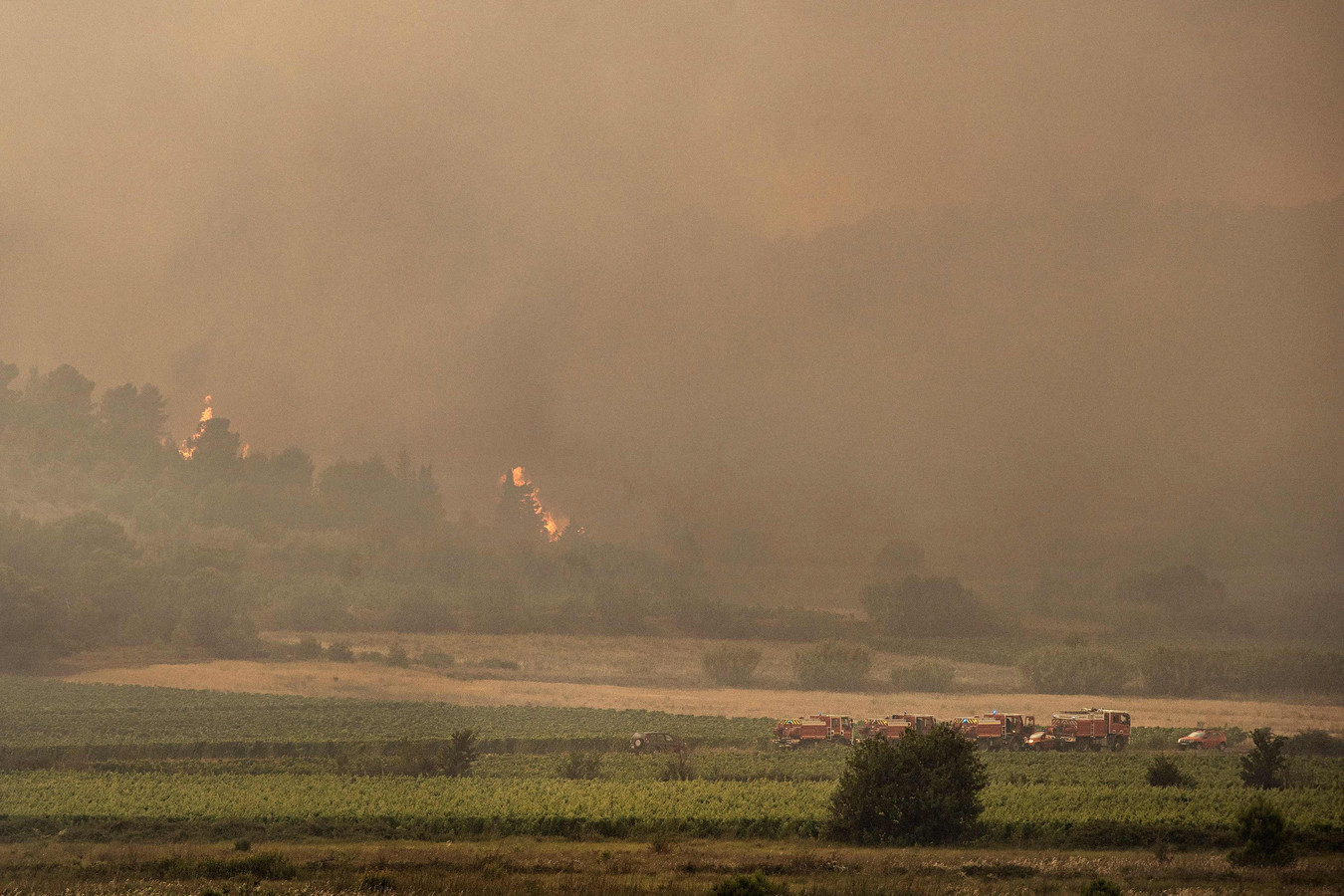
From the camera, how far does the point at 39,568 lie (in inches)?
5571

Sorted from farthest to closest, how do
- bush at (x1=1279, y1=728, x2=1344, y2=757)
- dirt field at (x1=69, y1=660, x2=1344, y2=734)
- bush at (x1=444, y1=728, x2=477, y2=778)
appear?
dirt field at (x1=69, y1=660, x2=1344, y2=734) → bush at (x1=1279, y1=728, x2=1344, y2=757) → bush at (x1=444, y1=728, x2=477, y2=778)

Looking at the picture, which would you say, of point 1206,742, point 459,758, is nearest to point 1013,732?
point 1206,742

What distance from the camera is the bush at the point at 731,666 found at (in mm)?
135125

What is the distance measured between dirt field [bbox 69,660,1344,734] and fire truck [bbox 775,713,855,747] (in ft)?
90.1

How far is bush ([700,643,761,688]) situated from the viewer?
443 feet

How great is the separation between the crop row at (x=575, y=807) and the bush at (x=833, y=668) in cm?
7373

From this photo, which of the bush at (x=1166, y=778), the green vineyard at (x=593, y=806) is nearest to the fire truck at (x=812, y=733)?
the green vineyard at (x=593, y=806)

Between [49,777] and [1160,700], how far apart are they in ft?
351

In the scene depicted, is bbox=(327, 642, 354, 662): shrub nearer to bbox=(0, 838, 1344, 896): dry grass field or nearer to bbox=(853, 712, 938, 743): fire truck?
bbox=(853, 712, 938, 743): fire truck

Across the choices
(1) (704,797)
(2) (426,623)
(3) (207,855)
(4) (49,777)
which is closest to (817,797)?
(1) (704,797)

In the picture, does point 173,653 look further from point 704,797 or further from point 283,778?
point 704,797

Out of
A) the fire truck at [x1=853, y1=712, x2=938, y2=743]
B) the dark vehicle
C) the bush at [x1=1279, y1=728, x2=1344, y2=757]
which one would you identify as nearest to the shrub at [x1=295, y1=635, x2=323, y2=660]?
the dark vehicle

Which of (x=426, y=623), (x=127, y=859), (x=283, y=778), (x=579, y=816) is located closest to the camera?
(x=127, y=859)

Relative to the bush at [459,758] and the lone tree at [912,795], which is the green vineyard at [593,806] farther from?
the bush at [459,758]
